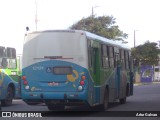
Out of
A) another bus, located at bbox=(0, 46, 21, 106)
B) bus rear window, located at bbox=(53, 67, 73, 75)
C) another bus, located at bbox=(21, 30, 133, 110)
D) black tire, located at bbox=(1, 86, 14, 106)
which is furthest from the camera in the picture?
black tire, located at bbox=(1, 86, 14, 106)

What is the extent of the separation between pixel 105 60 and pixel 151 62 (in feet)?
226

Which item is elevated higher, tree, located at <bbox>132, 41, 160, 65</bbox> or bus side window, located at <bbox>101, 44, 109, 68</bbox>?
tree, located at <bbox>132, 41, 160, 65</bbox>

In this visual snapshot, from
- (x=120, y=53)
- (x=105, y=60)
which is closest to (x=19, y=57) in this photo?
(x=120, y=53)

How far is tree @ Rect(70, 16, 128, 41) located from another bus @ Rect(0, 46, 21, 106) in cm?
2873

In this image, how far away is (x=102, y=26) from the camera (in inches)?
2203

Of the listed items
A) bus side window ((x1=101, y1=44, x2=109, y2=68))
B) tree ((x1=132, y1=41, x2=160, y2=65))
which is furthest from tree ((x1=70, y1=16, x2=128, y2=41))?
bus side window ((x1=101, y1=44, x2=109, y2=68))

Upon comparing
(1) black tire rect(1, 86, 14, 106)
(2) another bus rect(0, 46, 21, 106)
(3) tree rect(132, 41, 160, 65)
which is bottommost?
(1) black tire rect(1, 86, 14, 106)

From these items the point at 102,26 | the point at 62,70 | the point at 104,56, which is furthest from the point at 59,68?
the point at 102,26

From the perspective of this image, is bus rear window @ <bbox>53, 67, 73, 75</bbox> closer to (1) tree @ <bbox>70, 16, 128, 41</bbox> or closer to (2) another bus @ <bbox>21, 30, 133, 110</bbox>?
(2) another bus @ <bbox>21, 30, 133, 110</bbox>

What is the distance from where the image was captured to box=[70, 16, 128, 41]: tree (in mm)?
52906

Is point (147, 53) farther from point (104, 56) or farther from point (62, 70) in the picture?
point (62, 70)

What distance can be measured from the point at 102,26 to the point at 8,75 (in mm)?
34489

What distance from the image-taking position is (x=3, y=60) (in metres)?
22.3

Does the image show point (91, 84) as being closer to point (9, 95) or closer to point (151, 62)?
point (9, 95)
